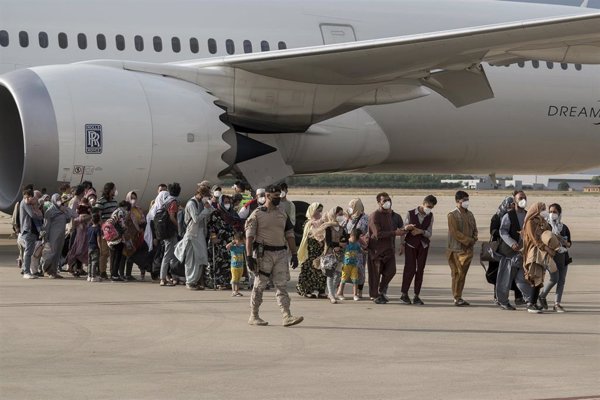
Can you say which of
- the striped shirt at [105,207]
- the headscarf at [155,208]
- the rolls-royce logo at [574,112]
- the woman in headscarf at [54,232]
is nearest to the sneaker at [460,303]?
the headscarf at [155,208]

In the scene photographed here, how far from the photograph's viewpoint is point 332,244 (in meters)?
14.7

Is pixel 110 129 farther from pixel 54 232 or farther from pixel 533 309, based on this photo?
pixel 533 309

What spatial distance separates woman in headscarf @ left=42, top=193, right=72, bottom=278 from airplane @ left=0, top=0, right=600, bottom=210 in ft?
3.35

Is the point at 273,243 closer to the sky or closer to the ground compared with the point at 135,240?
closer to the sky

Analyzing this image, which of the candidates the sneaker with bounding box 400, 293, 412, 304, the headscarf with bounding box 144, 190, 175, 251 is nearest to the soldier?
the sneaker with bounding box 400, 293, 412, 304

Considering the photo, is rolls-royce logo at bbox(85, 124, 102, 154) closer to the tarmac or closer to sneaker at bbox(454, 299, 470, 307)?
the tarmac

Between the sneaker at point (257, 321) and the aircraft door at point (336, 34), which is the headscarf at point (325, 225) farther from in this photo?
the aircraft door at point (336, 34)

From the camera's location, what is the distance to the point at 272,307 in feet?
44.8

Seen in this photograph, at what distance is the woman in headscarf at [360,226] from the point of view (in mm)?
14891

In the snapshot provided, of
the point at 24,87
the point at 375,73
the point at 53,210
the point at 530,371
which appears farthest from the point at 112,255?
the point at 530,371

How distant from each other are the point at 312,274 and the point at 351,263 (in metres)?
0.54

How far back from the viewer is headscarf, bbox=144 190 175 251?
53.4 feet

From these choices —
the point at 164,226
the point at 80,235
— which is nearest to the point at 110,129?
the point at 80,235

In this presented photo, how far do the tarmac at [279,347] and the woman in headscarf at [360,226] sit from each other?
17.8 inches
